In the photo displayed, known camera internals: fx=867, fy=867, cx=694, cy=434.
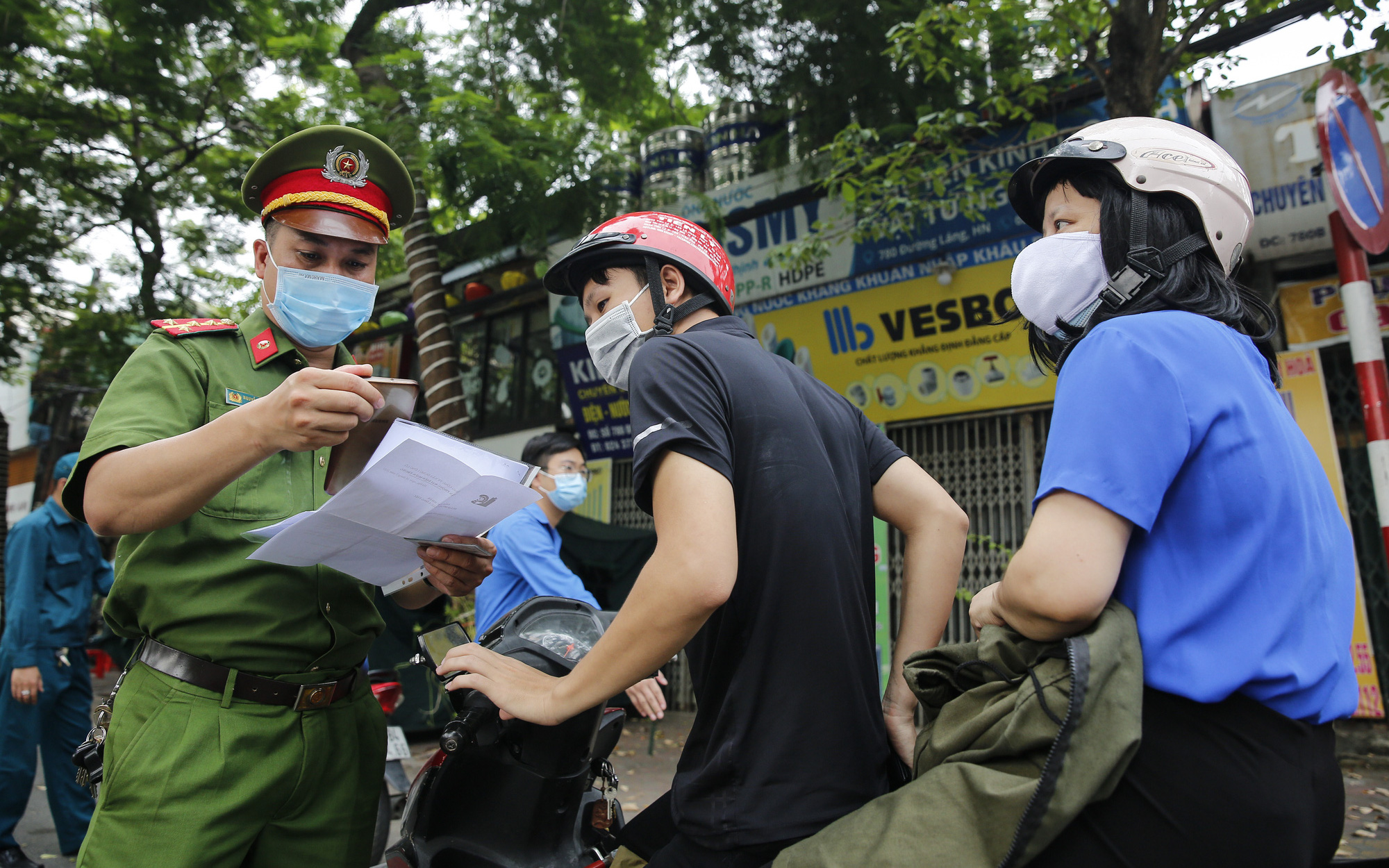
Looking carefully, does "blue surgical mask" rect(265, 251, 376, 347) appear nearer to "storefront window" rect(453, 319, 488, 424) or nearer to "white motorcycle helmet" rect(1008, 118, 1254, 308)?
"white motorcycle helmet" rect(1008, 118, 1254, 308)

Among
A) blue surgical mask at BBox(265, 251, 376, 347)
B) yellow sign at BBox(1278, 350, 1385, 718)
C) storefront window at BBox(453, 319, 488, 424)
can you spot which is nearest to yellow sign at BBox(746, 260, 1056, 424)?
yellow sign at BBox(1278, 350, 1385, 718)

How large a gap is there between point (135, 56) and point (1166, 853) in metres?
9.71

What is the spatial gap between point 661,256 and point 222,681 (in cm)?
126

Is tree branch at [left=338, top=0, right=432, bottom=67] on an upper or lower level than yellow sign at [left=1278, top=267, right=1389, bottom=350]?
upper

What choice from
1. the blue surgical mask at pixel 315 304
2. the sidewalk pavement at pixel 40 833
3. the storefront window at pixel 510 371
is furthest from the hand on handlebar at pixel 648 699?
the storefront window at pixel 510 371

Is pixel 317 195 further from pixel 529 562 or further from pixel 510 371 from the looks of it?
pixel 510 371

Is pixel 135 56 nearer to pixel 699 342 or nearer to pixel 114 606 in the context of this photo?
pixel 114 606

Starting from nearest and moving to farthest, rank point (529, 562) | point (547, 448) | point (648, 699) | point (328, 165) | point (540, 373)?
1. point (328, 165)
2. point (648, 699)
3. point (529, 562)
4. point (547, 448)
5. point (540, 373)

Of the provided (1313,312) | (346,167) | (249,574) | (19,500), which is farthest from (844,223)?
(19,500)

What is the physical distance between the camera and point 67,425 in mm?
19391

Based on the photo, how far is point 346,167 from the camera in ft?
7.13

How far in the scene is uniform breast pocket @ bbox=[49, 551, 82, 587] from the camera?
16.5ft

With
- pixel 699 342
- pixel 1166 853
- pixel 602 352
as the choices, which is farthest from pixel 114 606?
pixel 1166 853

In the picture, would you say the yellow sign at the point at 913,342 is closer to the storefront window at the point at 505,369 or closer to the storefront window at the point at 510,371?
the storefront window at the point at 510,371
